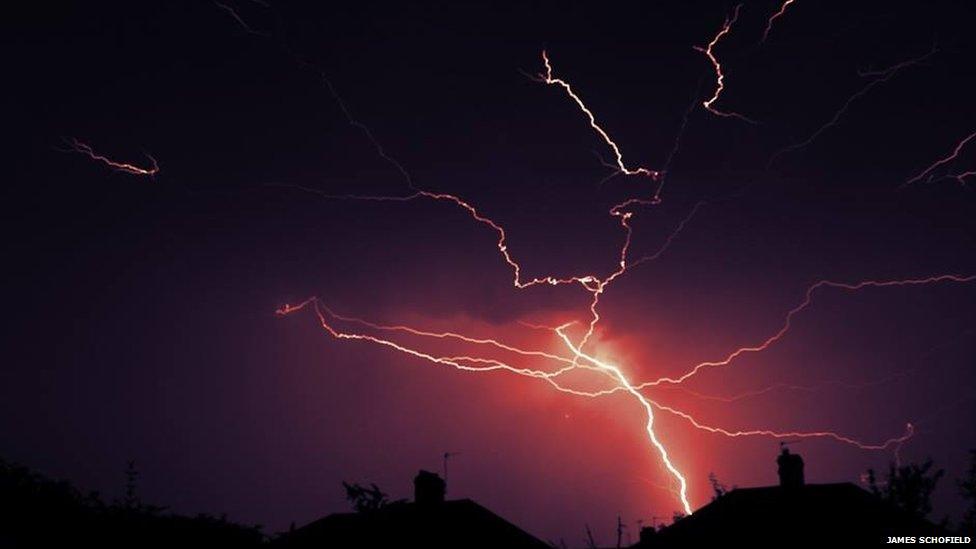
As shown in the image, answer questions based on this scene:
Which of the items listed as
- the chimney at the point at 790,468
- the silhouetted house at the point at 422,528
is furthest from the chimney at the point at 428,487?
the chimney at the point at 790,468

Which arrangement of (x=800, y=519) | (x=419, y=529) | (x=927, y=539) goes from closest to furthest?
1. (x=927, y=539)
2. (x=800, y=519)
3. (x=419, y=529)

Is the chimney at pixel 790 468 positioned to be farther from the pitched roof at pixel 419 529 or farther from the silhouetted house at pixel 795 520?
the pitched roof at pixel 419 529

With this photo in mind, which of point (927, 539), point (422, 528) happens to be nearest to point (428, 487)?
point (422, 528)

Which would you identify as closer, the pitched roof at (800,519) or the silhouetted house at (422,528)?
the pitched roof at (800,519)

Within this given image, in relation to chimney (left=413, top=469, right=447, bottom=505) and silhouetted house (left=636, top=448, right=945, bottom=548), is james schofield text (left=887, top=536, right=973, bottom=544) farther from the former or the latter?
chimney (left=413, top=469, right=447, bottom=505)

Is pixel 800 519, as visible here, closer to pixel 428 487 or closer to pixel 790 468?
pixel 790 468

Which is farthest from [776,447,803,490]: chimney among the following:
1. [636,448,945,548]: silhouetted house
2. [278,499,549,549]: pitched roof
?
[278,499,549,549]: pitched roof
